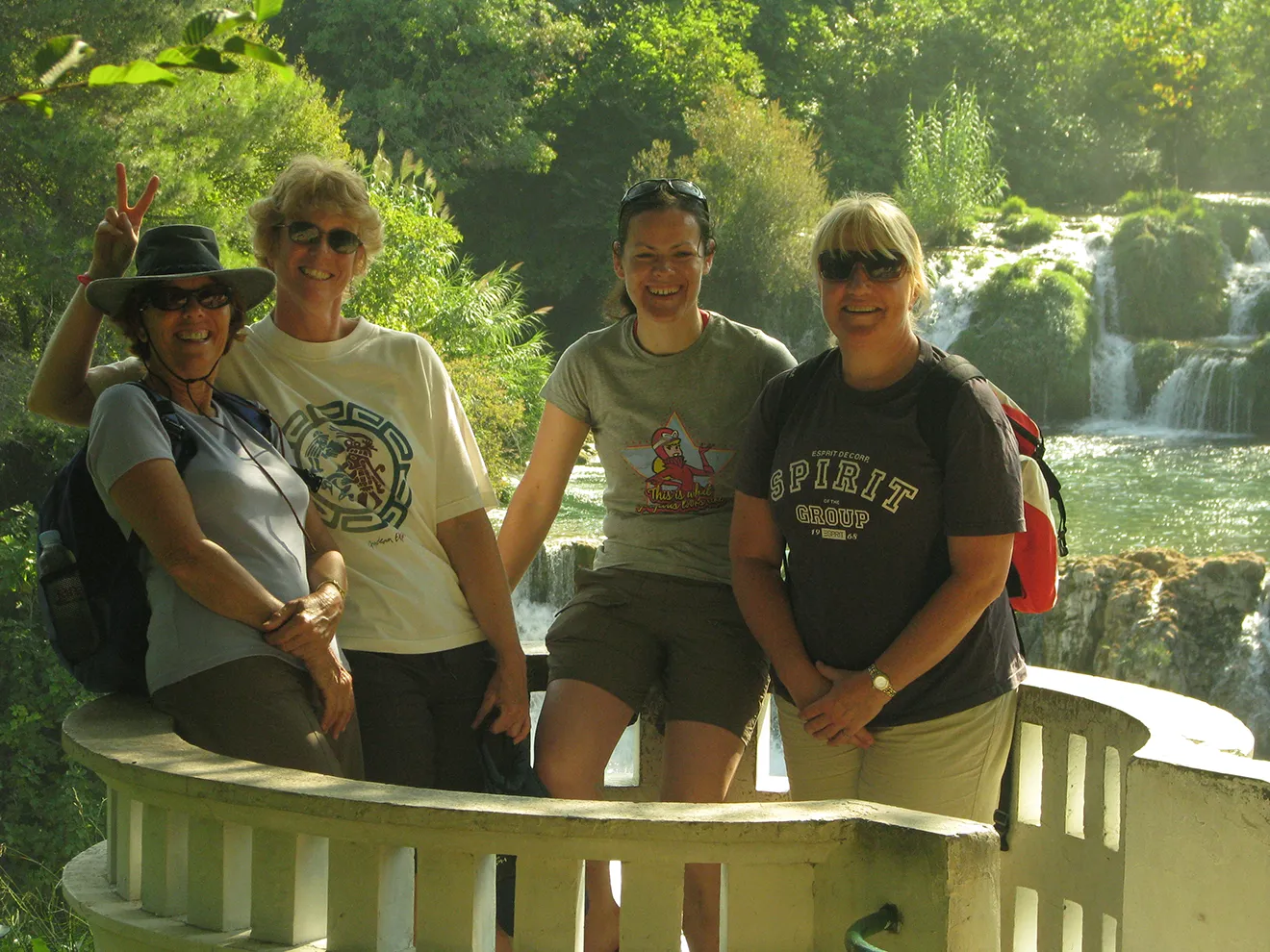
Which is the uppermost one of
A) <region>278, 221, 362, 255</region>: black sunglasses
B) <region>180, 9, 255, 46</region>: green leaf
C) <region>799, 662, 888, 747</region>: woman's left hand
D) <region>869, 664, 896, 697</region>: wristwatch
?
<region>278, 221, 362, 255</region>: black sunglasses

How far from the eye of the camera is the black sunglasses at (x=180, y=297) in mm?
2570

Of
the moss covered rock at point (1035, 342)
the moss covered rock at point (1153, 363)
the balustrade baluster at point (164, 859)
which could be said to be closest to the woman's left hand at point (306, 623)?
the balustrade baluster at point (164, 859)

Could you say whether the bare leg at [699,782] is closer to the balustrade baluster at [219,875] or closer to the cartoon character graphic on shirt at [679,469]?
the cartoon character graphic on shirt at [679,469]

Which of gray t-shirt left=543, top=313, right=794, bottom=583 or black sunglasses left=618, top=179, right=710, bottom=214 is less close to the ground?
black sunglasses left=618, top=179, right=710, bottom=214

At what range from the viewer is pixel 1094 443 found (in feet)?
76.5

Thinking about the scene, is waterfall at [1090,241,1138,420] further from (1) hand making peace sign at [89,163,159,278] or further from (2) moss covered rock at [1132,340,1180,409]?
(1) hand making peace sign at [89,163,159,278]

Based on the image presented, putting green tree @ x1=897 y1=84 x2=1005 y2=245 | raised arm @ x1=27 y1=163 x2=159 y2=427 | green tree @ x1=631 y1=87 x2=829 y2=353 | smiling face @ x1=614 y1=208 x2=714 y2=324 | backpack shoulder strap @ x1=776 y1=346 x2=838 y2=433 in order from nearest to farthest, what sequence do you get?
raised arm @ x1=27 y1=163 x2=159 y2=427, backpack shoulder strap @ x1=776 y1=346 x2=838 y2=433, smiling face @ x1=614 y1=208 x2=714 y2=324, green tree @ x1=631 y1=87 x2=829 y2=353, green tree @ x1=897 y1=84 x2=1005 y2=245

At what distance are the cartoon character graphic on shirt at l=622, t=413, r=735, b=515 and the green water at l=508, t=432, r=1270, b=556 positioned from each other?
14238mm

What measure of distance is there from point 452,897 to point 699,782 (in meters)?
0.95

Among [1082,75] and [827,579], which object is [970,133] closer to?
[1082,75]

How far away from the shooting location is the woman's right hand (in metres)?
2.51

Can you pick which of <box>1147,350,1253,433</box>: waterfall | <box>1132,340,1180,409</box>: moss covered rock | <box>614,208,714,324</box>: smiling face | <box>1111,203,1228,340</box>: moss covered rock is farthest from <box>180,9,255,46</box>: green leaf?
<box>1111,203,1228,340</box>: moss covered rock

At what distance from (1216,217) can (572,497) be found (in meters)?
17.1

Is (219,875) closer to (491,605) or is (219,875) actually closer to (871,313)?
(491,605)
